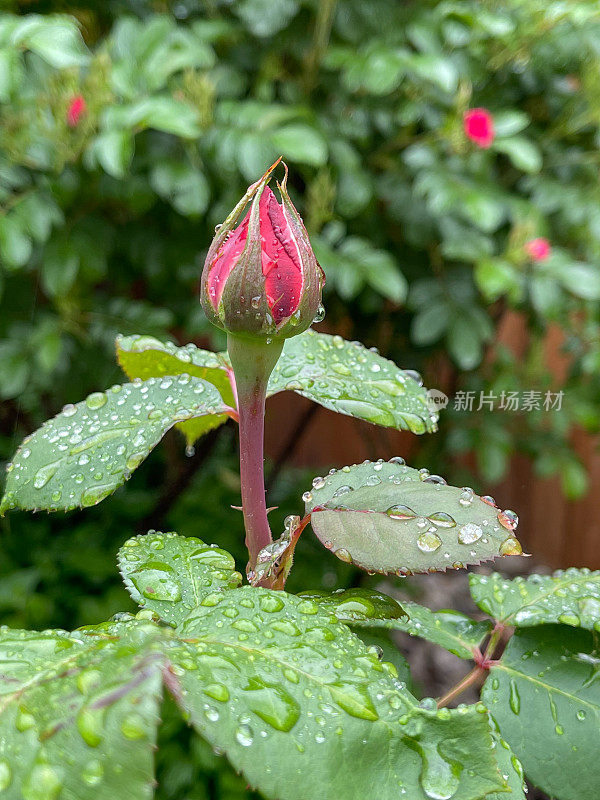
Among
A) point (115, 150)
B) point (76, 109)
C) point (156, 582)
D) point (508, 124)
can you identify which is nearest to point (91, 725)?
point (156, 582)

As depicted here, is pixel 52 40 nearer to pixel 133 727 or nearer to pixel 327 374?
pixel 327 374

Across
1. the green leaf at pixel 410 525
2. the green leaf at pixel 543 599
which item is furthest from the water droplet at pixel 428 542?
the green leaf at pixel 543 599

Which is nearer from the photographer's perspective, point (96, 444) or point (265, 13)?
point (96, 444)

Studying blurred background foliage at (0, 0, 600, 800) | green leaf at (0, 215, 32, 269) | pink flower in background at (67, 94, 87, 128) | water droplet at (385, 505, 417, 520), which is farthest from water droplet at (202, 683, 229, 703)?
pink flower in background at (67, 94, 87, 128)

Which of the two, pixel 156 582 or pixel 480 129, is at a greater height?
pixel 480 129

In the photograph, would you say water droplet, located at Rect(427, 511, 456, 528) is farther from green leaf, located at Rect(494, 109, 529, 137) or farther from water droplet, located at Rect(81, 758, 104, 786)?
green leaf, located at Rect(494, 109, 529, 137)

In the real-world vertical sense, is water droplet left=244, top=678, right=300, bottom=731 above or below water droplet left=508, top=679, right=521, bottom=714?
above

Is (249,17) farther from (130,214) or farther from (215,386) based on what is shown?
(215,386)
